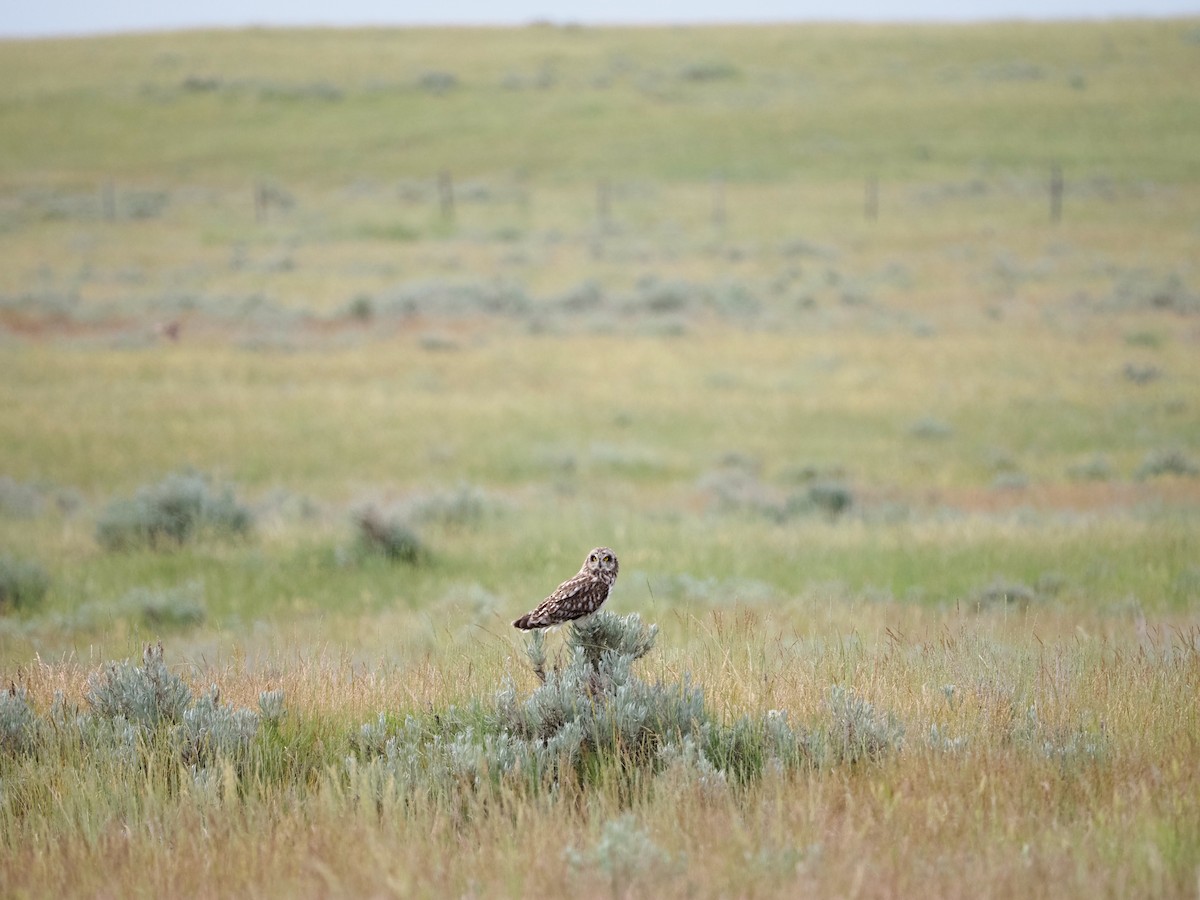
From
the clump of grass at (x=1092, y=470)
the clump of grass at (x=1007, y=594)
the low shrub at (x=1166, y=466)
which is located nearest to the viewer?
the clump of grass at (x=1007, y=594)

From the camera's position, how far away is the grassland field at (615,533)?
3.55 meters

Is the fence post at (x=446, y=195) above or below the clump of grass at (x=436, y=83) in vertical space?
below

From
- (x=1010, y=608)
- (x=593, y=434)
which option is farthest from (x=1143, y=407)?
(x=1010, y=608)

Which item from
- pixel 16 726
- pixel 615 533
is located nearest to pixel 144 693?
pixel 16 726

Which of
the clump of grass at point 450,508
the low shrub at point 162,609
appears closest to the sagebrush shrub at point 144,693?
the low shrub at point 162,609

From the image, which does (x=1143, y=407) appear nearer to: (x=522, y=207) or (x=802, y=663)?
(x=802, y=663)

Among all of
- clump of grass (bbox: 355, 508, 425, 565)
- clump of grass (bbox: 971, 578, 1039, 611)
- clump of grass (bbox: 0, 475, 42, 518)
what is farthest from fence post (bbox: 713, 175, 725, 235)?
clump of grass (bbox: 971, 578, 1039, 611)

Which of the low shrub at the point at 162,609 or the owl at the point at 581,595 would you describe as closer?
the owl at the point at 581,595

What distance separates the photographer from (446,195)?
49.4 metres

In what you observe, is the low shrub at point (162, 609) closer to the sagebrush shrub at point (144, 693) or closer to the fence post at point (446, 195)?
the sagebrush shrub at point (144, 693)

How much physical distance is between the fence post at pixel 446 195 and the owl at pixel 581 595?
133ft

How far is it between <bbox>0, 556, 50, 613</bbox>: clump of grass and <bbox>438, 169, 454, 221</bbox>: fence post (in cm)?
3588

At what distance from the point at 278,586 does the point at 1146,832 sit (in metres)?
7.71

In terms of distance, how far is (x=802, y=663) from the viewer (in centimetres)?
533
